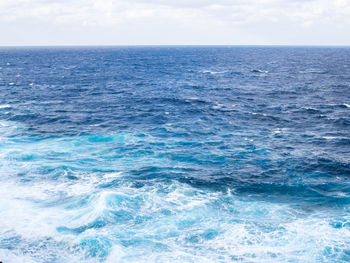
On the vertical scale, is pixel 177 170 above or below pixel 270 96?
below

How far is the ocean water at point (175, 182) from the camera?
3023 centimetres

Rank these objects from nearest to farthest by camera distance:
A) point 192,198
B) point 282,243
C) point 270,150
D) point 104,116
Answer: point 282,243 → point 192,198 → point 270,150 → point 104,116

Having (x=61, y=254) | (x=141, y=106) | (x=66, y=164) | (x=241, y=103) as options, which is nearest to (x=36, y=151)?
(x=66, y=164)

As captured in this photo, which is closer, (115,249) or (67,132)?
(115,249)

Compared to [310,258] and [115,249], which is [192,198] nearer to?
[115,249]

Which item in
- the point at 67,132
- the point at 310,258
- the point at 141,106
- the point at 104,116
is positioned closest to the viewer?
the point at 310,258

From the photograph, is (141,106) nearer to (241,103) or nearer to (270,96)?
(241,103)

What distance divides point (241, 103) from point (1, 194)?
62312mm

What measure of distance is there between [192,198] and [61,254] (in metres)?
15.8

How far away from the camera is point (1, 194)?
3944cm

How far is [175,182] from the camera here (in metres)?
42.2

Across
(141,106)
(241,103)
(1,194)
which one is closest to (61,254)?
(1,194)

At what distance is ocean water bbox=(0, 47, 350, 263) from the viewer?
1190 inches

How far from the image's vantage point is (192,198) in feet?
126
